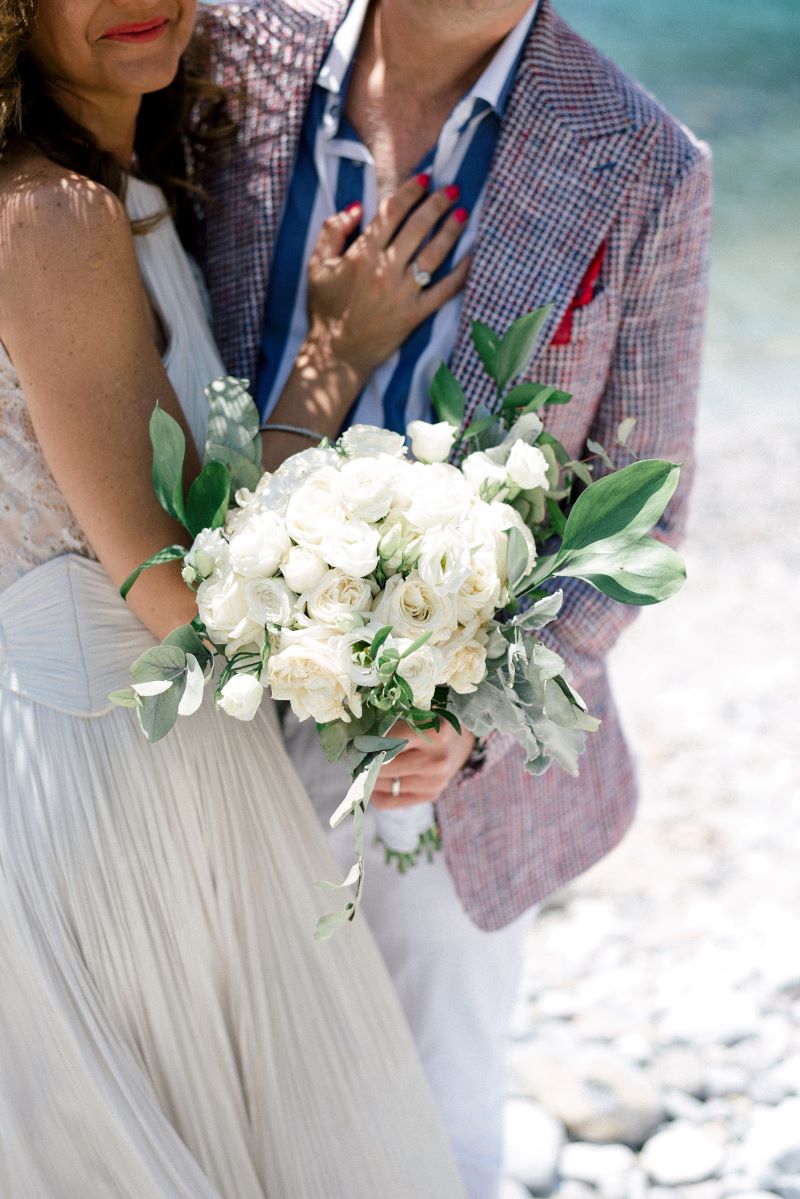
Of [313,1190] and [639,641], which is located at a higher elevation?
[313,1190]

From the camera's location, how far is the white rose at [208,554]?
5.79 ft

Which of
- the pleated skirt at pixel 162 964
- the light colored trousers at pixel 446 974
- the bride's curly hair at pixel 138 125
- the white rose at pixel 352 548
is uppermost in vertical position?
the bride's curly hair at pixel 138 125

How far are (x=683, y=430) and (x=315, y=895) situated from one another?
3.74 ft

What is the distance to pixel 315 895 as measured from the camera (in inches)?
86.8

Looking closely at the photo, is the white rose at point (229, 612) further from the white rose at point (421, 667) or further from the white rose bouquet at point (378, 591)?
the white rose at point (421, 667)

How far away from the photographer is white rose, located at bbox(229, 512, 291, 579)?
171 cm

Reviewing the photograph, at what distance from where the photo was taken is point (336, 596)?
5.53 feet

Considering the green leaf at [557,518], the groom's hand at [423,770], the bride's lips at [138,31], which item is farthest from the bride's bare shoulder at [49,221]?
the groom's hand at [423,770]

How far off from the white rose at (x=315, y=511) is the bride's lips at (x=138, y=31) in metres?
0.85

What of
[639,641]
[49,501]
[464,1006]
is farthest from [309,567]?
[639,641]

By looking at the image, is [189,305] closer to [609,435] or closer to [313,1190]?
[609,435]

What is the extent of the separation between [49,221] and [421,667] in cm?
86

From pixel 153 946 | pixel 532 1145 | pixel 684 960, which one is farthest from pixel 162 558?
pixel 684 960

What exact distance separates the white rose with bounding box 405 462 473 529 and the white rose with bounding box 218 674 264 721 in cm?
31
